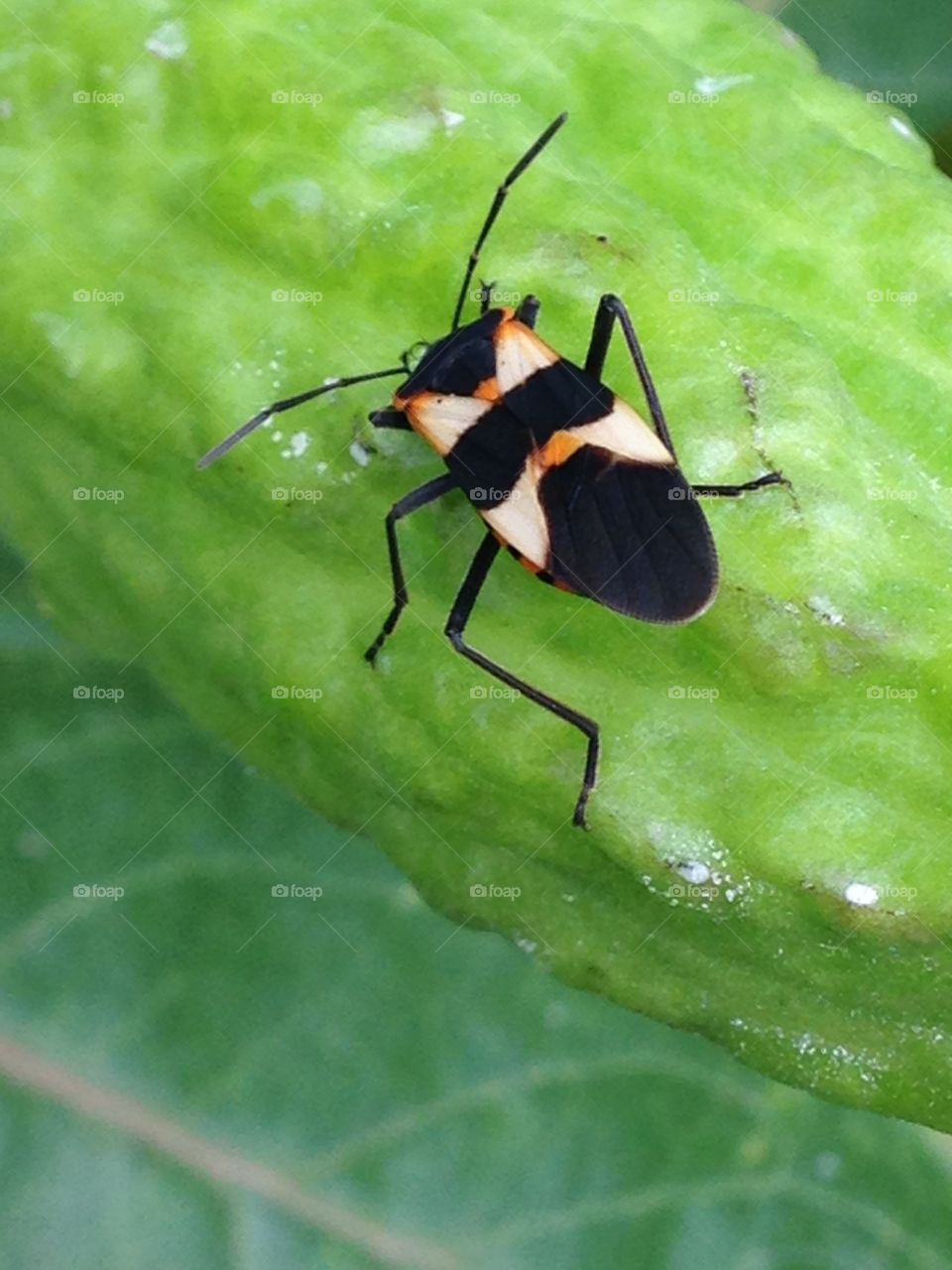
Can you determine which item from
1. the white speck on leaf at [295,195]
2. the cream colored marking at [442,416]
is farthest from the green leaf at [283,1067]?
the white speck on leaf at [295,195]

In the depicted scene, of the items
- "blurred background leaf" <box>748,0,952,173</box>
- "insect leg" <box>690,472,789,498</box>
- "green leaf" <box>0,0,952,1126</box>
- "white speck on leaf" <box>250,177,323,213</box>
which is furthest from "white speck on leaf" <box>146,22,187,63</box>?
"blurred background leaf" <box>748,0,952,173</box>

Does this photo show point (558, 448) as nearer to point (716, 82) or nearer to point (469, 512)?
point (469, 512)

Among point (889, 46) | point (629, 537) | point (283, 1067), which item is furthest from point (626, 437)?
A: point (889, 46)

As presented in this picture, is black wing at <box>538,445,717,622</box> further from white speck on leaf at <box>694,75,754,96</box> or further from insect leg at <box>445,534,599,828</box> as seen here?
white speck on leaf at <box>694,75,754,96</box>

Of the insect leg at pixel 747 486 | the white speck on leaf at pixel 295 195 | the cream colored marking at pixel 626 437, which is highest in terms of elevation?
the insect leg at pixel 747 486

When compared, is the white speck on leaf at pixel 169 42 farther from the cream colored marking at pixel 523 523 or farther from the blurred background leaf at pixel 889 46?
the blurred background leaf at pixel 889 46
